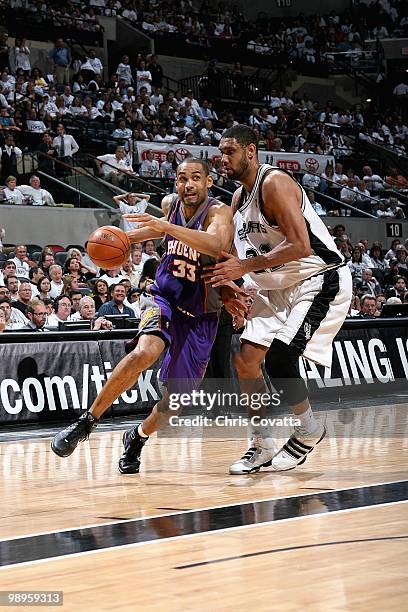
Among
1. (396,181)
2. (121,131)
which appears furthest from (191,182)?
(396,181)

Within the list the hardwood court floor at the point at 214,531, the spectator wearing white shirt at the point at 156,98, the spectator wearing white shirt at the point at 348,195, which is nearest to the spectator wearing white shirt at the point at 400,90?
the spectator wearing white shirt at the point at 348,195

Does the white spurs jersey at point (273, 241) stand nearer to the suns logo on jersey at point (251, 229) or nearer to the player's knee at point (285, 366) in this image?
the suns logo on jersey at point (251, 229)

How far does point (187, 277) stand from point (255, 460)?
1161mm

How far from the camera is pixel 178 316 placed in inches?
239

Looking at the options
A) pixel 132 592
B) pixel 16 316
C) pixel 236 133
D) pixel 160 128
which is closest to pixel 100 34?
pixel 160 128

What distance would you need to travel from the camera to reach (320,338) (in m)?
5.98

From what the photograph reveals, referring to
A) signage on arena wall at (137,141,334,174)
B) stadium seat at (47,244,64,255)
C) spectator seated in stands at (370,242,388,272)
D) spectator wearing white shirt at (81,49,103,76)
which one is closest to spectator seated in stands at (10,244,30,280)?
stadium seat at (47,244,64,255)

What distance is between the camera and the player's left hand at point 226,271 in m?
5.47

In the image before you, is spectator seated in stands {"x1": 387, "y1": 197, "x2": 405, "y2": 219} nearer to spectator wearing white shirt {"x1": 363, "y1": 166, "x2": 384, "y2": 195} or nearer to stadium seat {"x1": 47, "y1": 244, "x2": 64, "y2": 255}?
spectator wearing white shirt {"x1": 363, "y1": 166, "x2": 384, "y2": 195}

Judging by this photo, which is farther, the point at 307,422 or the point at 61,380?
the point at 61,380

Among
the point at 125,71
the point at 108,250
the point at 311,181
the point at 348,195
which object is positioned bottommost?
→ the point at 108,250

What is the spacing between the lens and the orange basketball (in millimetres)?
5773

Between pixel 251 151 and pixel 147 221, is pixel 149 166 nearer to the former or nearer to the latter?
A: pixel 251 151

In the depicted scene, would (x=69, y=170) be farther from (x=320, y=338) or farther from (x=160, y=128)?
(x=320, y=338)
